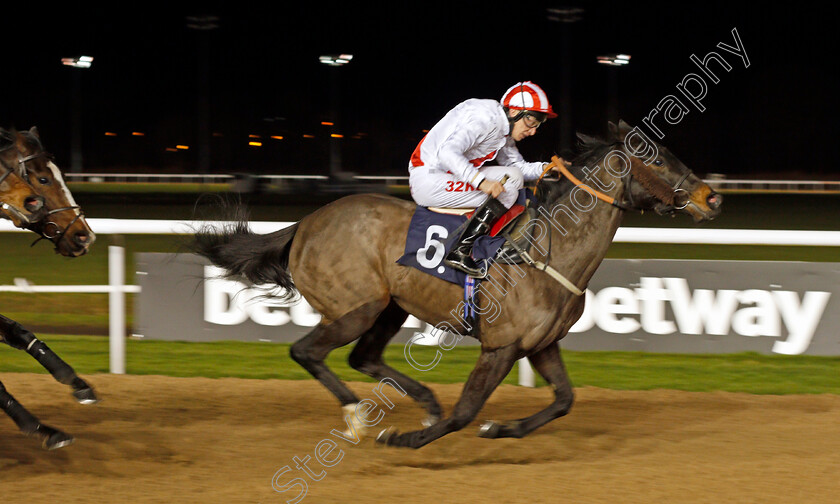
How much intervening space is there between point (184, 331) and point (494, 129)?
3.10 meters

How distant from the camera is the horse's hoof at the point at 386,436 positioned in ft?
13.4

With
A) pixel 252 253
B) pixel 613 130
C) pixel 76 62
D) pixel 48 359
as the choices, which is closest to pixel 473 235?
pixel 613 130

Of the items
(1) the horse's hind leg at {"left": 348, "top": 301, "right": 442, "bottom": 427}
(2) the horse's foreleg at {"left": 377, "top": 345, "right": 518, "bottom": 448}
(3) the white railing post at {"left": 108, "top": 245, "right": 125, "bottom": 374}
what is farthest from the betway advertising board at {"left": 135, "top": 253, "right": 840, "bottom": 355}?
(2) the horse's foreleg at {"left": 377, "top": 345, "right": 518, "bottom": 448}

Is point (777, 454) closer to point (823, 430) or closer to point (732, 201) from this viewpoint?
point (823, 430)

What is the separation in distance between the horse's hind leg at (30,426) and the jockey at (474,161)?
1.80 meters

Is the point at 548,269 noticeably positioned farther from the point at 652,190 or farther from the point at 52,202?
the point at 52,202

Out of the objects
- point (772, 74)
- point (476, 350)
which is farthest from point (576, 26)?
point (476, 350)

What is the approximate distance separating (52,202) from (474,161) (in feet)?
6.04

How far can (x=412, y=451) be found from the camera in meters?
4.09

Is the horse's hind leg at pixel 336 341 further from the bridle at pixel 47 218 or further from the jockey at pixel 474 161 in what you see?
the bridle at pixel 47 218

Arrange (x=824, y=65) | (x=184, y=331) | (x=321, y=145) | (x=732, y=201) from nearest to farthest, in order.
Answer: (x=184, y=331) → (x=732, y=201) → (x=824, y=65) → (x=321, y=145)

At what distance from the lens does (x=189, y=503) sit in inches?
Result: 130

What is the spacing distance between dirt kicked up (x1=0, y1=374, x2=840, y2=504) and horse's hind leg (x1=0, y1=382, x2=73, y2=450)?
0.07m

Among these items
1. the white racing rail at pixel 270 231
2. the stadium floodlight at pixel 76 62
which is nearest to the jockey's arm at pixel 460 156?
the white racing rail at pixel 270 231
